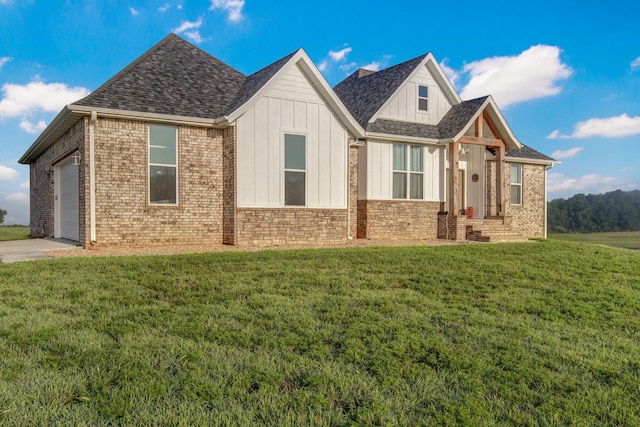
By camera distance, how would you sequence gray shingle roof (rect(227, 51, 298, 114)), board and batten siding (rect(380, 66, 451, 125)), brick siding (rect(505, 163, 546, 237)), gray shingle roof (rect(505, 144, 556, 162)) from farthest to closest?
brick siding (rect(505, 163, 546, 237))
gray shingle roof (rect(505, 144, 556, 162))
board and batten siding (rect(380, 66, 451, 125))
gray shingle roof (rect(227, 51, 298, 114))

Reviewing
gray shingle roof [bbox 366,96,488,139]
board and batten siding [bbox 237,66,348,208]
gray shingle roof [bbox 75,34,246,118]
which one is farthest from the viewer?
gray shingle roof [bbox 366,96,488,139]

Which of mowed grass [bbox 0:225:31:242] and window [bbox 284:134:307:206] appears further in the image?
mowed grass [bbox 0:225:31:242]

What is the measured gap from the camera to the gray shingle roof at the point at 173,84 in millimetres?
13125

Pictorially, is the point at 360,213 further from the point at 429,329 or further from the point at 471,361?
the point at 471,361

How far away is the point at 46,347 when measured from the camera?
16.1 feet

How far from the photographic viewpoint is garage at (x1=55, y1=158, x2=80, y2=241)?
15062mm

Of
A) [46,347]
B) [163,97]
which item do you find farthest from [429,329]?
[163,97]

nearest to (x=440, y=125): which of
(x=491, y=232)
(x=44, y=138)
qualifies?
(x=491, y=232)

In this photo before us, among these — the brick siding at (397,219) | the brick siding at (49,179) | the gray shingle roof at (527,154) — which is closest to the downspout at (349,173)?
the brick siding at (397,219)

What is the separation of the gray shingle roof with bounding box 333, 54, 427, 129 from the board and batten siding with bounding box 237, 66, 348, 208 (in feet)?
8.92

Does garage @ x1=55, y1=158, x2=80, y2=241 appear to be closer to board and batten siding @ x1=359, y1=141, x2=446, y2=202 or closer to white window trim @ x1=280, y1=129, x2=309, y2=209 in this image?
white window trim @ x1=280, y1=129, x2=309, y2=209

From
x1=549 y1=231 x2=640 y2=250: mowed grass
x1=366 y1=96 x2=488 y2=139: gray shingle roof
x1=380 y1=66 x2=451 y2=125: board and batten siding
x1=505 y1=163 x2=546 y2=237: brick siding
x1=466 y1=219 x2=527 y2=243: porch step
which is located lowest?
x1=549 y1=231 x2=640 y2=250: mowed grass

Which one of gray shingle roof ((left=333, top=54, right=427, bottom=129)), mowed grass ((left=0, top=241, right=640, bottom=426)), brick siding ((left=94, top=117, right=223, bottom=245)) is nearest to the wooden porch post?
gray shingle roof ((left=333, top=54, right=427, bottom=129))

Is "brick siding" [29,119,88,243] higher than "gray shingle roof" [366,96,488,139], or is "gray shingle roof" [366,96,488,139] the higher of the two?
"gray shingle roof" [366,96,488,139]
